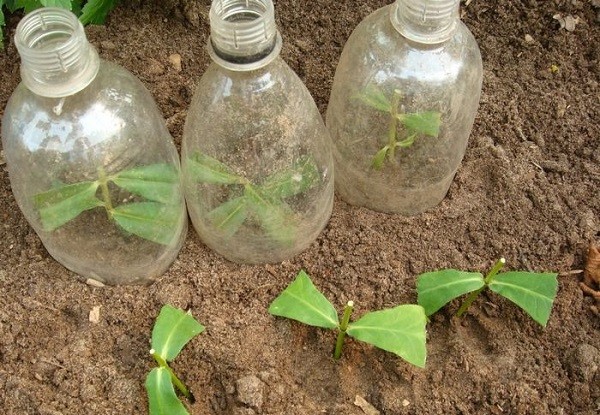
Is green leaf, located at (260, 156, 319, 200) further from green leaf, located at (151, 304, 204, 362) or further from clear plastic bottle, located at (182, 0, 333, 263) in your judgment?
green leaf, located at (151, 304, 204, 362)

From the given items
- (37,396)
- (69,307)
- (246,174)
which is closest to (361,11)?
(246,174)

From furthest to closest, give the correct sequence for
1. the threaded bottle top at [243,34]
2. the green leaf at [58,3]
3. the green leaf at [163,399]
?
the green leaf at [58,3], the green leaf at [163,399], the threaded bottle top at [243,34]

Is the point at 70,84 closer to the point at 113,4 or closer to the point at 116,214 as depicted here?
the point at 116,214

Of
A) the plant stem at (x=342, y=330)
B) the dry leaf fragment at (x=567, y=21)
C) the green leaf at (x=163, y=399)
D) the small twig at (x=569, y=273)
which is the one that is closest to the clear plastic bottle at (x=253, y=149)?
the plant stem at (x=342, y=330)

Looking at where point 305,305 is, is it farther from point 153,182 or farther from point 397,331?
point 153,182

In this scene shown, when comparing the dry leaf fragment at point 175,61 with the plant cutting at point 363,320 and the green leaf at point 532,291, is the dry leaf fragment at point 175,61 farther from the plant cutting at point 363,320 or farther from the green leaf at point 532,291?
the green leaf at point 532,291
